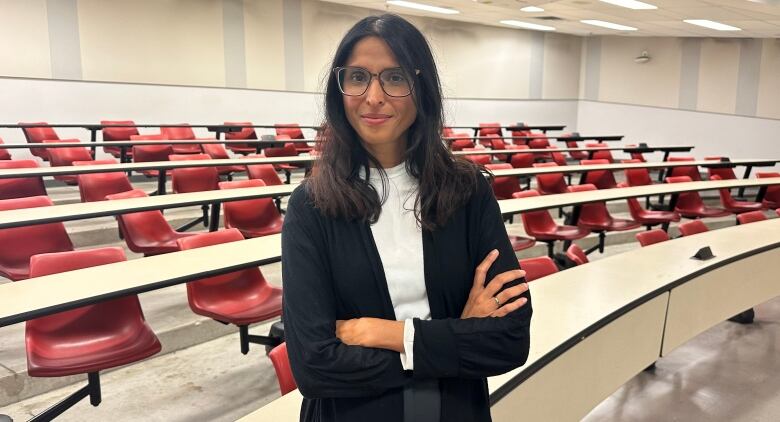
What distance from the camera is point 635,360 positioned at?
7.77ft

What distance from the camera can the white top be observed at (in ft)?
3.42

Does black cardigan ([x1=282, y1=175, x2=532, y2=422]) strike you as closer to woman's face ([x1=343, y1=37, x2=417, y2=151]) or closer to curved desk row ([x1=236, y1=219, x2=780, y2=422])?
woman's face ([x1=343, y1=37, x2=417, y2=151])

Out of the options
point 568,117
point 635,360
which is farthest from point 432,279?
point 568,117

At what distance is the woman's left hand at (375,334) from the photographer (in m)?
1.00

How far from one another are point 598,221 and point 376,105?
4672 millimetres

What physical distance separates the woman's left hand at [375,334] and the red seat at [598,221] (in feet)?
14.6

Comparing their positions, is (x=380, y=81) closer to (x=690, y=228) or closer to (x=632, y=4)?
(x=690, y=228)

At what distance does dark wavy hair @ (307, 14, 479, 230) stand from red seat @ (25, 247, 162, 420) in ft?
5.97

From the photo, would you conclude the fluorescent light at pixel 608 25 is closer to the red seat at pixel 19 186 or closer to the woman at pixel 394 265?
the red seat at pixel 19 186

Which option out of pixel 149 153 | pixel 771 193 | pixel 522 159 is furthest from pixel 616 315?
pixel 771 193

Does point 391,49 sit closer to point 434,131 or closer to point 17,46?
point 434,131

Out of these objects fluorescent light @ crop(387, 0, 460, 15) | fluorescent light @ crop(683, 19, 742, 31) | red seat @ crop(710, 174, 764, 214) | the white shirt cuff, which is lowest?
red seat @ crop(710, 174, 764, 214)

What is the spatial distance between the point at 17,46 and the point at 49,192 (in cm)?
278

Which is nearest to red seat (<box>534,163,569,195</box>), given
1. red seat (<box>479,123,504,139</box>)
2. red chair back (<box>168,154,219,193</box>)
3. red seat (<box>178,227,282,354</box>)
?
red chair back (<box>168,154,219,193</box>)
